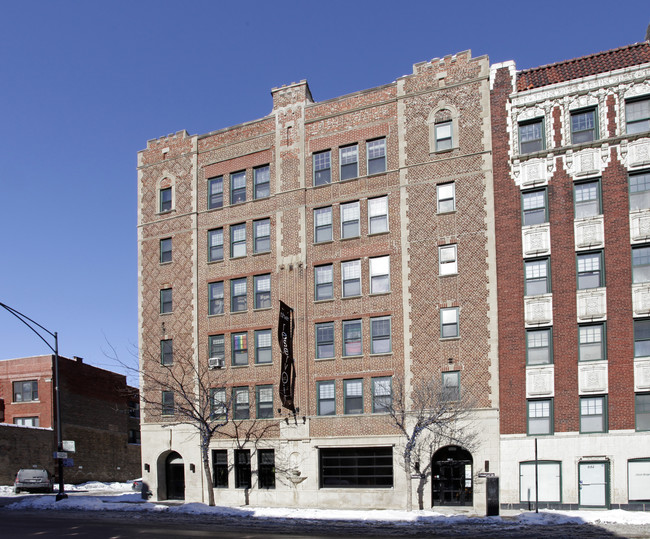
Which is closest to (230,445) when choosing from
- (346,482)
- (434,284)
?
(346,482)

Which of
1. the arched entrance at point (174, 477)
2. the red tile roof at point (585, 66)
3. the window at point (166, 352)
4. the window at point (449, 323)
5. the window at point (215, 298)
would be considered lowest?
the arched entrance at point (174, 477)

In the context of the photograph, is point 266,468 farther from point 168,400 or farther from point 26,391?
point 26,391

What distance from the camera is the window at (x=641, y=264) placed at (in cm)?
3145

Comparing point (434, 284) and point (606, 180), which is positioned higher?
point (606, 180)

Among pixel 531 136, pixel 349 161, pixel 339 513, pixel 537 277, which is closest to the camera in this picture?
pixel 339 513

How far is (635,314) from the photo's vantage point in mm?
31188

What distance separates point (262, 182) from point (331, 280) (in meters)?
7.29

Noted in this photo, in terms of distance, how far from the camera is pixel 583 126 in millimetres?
33594

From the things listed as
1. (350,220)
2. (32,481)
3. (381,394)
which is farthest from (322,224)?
(32,481)

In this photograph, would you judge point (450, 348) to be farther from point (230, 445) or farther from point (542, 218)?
point (230, 445)

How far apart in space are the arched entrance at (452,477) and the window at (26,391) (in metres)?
37.8

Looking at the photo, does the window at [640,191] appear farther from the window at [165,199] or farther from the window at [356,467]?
the window at [165,199]

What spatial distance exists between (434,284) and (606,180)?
29.6 feet

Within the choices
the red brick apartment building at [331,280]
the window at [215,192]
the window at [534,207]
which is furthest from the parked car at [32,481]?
the window at [534,207]
